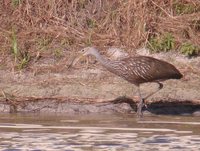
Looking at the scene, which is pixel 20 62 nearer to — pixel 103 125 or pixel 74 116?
pixel 74 116

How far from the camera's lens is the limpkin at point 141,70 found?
11915 millimetres

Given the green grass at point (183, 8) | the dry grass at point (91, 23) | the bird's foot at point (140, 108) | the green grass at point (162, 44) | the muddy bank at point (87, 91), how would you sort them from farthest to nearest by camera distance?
the green grass at point (183, 8) < the dry grass at point (91, 23) < the green grass at point (162, 44) < the muddy bank at point (87, 91) < the bird's foot at point (140, 108)

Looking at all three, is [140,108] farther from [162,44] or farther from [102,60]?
[162,44]

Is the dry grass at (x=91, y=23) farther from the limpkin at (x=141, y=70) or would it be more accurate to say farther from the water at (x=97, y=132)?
the water at (x=97, y=132)

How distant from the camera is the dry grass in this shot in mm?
13852

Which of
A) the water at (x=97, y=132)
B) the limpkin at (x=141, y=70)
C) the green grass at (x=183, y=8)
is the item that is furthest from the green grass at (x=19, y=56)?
the green grass at (x=183, y=8)

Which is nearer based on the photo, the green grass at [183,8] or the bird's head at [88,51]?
the bird's head at [88,51]

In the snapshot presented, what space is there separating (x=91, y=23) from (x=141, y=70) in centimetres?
254

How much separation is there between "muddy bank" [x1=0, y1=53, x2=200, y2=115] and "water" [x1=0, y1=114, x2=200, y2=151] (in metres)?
0.37

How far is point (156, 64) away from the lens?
12023 mm

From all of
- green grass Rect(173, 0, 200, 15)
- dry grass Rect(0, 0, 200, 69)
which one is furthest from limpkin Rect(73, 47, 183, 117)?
green grass Rect(173, 0, 200, 15)

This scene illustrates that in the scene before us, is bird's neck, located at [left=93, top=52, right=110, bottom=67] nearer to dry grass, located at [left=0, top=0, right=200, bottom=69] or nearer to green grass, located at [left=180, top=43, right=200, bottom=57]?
dry grass, located at [left=0, top=0, right=200, bottom=69]

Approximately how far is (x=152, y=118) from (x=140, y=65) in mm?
880

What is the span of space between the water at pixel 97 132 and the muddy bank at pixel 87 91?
37cm
